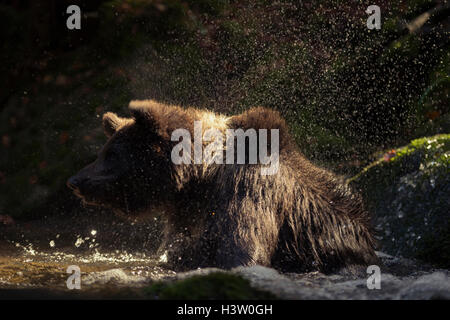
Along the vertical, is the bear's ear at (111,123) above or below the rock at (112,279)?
above

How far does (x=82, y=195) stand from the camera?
5.03 m

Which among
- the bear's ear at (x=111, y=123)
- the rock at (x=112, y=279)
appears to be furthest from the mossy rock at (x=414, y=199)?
the bear's ear at (x=111, y=123)

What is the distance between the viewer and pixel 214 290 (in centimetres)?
288

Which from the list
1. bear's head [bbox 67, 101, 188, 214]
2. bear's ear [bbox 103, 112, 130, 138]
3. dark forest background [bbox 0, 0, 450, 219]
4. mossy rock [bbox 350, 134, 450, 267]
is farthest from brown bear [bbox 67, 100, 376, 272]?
dark forest background [bbox 0, 0, 450, 219]

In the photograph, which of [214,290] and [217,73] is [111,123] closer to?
[214,290]

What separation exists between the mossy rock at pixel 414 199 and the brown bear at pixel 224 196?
4.02ft

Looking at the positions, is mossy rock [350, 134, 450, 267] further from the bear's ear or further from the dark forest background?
the bear's ear

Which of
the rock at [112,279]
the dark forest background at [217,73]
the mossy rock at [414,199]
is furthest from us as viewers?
the dark forest background at [217,73]

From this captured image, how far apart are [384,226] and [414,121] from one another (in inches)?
96.4

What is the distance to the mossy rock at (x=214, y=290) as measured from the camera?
283 centimetres

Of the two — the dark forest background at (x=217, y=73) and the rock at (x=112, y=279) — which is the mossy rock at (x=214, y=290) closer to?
the rock at (x=112, y=279)

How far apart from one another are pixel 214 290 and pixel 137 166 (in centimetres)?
226

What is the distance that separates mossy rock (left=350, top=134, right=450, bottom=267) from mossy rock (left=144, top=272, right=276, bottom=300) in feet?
12.1
